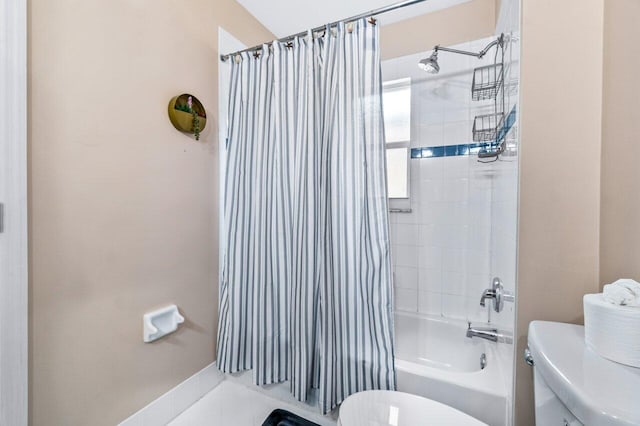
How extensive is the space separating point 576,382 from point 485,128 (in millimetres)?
1462

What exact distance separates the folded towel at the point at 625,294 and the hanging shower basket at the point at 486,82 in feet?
3.64

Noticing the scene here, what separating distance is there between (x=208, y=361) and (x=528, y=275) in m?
1.64

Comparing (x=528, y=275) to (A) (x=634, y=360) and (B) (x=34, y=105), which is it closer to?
(A) (x=634, y=360)

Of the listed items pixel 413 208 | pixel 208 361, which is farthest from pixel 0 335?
pixel 413 208

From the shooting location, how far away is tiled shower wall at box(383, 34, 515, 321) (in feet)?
5.63

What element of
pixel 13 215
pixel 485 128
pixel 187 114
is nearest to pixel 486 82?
pixel 485 128

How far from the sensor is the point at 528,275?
0.85 meters

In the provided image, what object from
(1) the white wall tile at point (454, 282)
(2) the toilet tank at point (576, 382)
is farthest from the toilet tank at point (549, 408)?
(1) the white wall tile at point (454, 282)

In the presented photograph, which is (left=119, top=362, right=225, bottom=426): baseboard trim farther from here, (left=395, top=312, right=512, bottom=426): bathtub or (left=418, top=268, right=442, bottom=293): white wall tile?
(left=418, top=268, right=442, bottom=293): white wall tile

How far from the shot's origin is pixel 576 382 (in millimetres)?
522

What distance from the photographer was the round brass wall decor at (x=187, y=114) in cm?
129

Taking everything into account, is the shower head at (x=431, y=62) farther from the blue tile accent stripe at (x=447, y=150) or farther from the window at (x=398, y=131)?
the blue tile accent stripe at (x=447, y=150)

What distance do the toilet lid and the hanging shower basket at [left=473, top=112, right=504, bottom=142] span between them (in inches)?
52.4

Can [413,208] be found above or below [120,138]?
below
